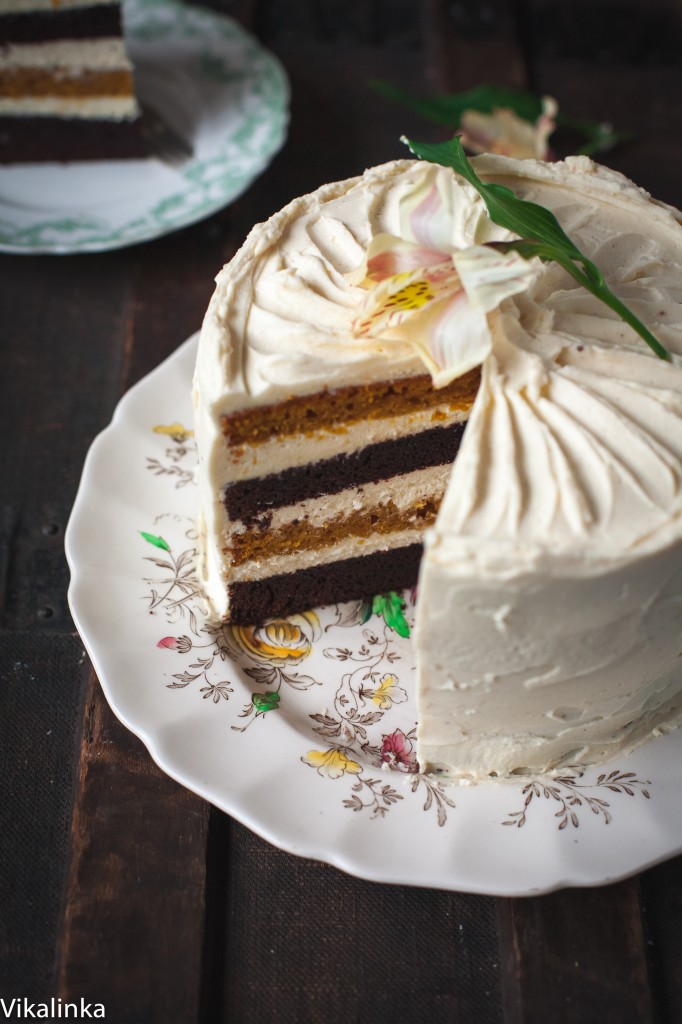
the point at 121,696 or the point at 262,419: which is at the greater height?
the point at 262,419

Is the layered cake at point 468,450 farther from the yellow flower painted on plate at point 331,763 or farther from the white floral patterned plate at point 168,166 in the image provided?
the white floral patterned plate at point 168,166

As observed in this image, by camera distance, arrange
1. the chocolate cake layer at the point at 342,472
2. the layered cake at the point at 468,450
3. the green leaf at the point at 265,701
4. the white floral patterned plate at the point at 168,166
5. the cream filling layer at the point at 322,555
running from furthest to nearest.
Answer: the white floral patterned plate at the point at 168,166 < the cream filling layer at the point at 322,555 < the chocolate cake layer at the point at 342,472 < the green leaf at the point at 265,701 < the layered cake at the point at 468,450

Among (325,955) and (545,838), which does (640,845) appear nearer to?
(545,838)

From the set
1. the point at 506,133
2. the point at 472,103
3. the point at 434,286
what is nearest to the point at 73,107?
the point at 472,103

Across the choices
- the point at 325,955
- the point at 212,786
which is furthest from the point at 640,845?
the point at 212,786

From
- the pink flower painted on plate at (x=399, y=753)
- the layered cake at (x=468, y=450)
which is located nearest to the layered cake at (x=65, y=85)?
the layered cake at (x=468, y=450)

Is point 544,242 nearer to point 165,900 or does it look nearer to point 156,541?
point 156,541

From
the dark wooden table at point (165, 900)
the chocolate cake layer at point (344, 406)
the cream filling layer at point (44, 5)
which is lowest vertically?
the dark wooden table at point (165, 900)
